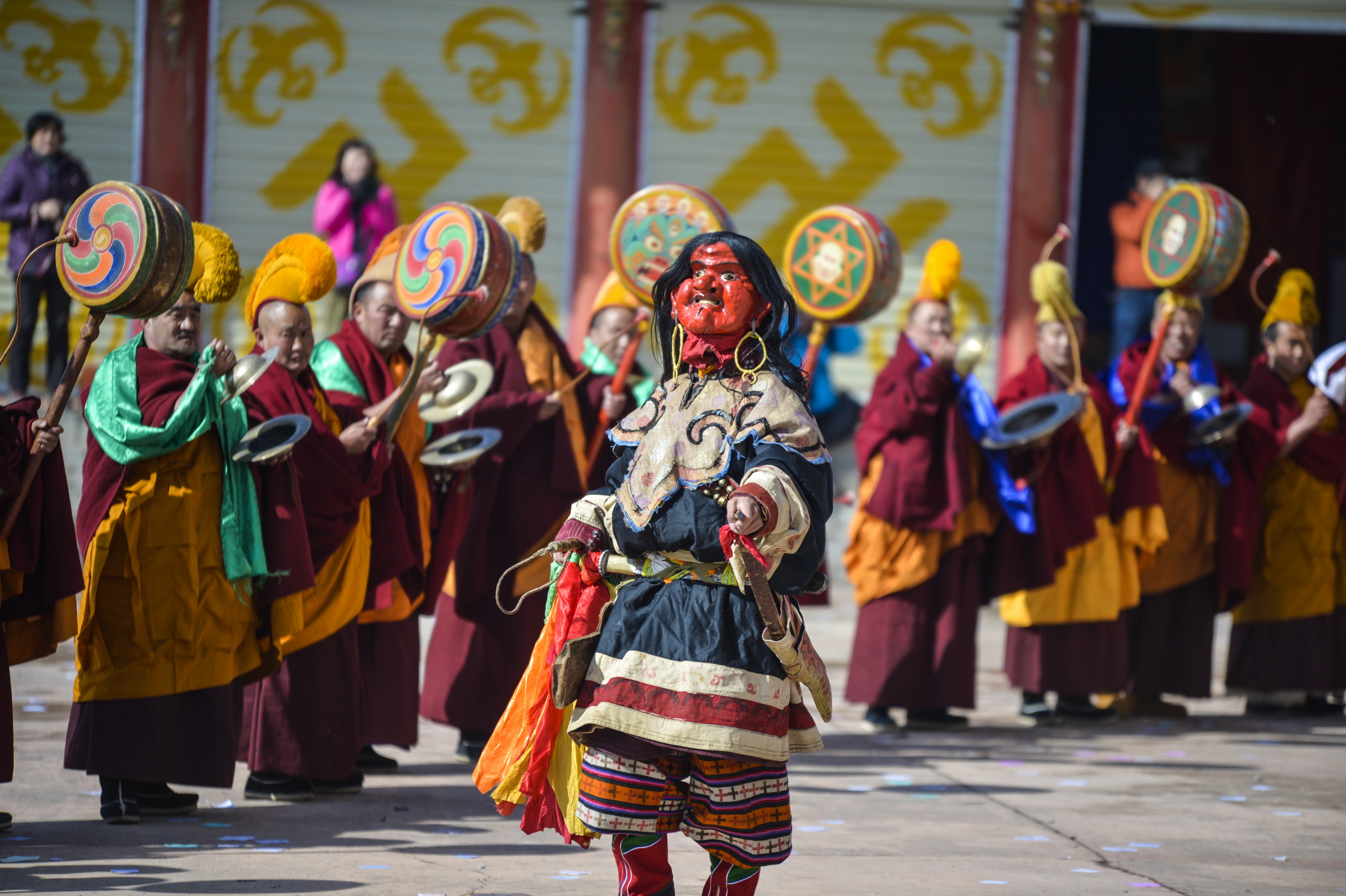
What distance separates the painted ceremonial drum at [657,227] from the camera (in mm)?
5980

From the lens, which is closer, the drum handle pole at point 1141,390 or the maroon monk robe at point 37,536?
the maroon monk robe at point 37,536

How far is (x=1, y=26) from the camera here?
10031 mm

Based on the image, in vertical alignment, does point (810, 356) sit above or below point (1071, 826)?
above

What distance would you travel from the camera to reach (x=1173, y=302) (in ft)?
23.5

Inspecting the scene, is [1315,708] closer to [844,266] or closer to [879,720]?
[879,720]

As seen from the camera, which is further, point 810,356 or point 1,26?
point 1,26

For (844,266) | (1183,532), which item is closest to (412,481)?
(844,266)

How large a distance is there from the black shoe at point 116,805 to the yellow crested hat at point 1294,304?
17.9ft

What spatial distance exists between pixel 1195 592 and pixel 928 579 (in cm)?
144

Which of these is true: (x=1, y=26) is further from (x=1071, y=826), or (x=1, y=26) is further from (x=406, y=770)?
(x=1071, y=826)

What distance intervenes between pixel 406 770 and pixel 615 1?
606cm

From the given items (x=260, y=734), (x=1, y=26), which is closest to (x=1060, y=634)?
(x=260, y=734)

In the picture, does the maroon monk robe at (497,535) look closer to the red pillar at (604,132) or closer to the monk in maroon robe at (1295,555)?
the monk in maroon robe at (1295,555)

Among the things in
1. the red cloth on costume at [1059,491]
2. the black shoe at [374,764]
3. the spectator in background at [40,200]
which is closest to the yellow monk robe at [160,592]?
the black shoe at [374,764]
